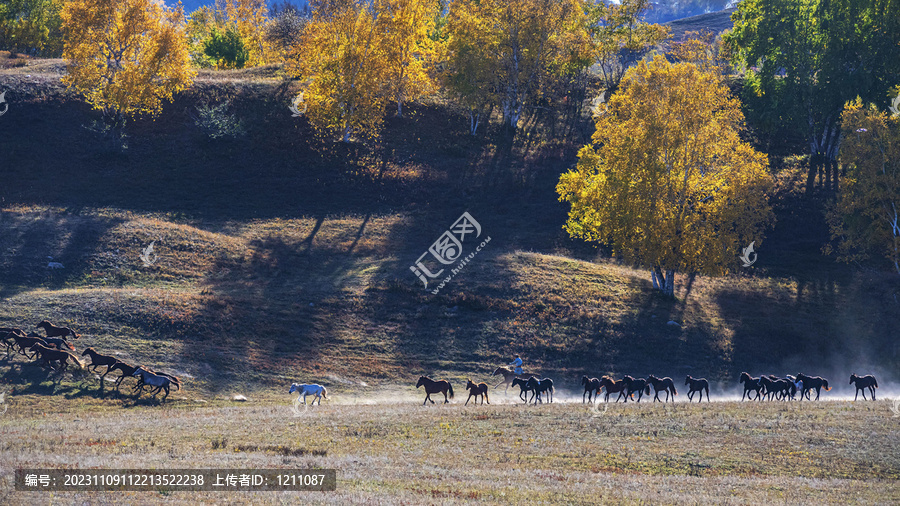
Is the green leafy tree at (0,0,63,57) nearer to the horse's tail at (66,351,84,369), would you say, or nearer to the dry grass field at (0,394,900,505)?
the horse's tail at (66,351,84,369)

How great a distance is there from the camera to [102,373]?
30781 mm

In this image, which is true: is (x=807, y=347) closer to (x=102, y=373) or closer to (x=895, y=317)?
(x=895, y=317)

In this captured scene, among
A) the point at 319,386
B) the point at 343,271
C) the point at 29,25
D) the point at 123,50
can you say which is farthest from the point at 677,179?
the point at 29,25

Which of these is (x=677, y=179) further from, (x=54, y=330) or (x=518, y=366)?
(x=54, y=330)

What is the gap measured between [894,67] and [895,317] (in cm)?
2896

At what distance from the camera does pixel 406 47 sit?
7162 cm

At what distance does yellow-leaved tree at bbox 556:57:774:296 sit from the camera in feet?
144

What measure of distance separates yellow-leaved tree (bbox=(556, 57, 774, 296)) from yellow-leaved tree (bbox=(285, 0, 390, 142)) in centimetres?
2877

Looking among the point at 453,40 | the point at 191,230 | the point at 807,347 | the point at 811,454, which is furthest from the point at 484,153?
the point at 811,454

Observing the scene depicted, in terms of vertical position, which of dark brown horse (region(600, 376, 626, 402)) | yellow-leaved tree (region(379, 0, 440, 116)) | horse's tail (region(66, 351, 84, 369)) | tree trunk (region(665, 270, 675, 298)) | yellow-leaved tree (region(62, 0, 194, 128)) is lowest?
horse's tail (region(66, 351, 84, 369))

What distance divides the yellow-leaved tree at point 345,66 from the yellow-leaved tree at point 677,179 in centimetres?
2877

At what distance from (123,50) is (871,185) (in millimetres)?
64926

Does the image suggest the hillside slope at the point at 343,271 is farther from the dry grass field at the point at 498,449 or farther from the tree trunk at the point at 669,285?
the dry grass field at the point at 498,449

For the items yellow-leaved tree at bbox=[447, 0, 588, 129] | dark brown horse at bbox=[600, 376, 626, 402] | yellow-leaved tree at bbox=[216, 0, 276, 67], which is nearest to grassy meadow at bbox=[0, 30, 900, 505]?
dark brown horse at bbox=[600, 376, 626, 402]
